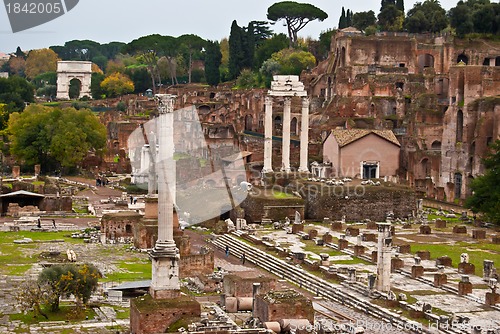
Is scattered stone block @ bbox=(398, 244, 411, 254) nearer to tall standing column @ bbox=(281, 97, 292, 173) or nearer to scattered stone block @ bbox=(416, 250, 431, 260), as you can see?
scattered stone block @ bbox=(416, 250, 431, 260)

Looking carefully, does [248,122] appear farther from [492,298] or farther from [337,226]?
[492,298]

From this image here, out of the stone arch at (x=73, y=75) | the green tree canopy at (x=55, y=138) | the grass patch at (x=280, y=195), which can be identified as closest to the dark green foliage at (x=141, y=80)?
the stone arch at (x=73, y=75)

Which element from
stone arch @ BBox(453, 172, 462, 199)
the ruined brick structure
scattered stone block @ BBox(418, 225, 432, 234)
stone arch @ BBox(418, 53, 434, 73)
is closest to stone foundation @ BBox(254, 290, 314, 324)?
scattered stone block @ BBox(418, 225, 432, 234)

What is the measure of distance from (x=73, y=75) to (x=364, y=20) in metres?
41.3

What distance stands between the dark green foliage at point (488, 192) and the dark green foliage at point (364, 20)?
4140 cm

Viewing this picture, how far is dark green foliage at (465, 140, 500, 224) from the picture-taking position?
47172 millimetres

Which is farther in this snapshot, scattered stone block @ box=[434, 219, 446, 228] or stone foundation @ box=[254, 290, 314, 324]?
scattered stone block @ box=[434, 219, 446, 228]

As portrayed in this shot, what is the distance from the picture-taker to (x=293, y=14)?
100875mm

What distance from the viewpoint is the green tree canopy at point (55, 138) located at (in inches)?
2687

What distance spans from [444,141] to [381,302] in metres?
33.3

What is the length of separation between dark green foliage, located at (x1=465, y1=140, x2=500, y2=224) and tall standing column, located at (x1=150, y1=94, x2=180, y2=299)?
22.4m

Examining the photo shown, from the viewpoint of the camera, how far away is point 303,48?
97500mm

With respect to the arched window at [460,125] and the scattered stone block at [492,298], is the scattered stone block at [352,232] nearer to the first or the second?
the scattered stone block at [492,298]

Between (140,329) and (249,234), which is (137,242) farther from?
(140,329)
